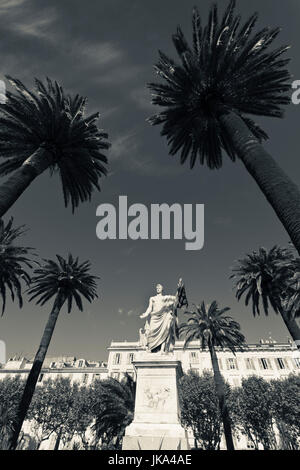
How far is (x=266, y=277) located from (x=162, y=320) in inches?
544

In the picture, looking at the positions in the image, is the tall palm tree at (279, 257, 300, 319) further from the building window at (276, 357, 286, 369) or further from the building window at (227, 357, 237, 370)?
the building window at (276, 357, 286, 369)

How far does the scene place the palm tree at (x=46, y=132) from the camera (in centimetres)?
975

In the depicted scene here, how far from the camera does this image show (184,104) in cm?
959

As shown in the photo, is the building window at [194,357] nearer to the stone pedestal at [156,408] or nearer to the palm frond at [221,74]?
the stone pedestal at [156,408]

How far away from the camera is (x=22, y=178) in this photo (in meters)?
8.48

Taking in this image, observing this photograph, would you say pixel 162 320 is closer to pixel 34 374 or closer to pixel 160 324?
pixel 160 324

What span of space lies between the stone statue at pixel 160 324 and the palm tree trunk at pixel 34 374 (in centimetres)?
968

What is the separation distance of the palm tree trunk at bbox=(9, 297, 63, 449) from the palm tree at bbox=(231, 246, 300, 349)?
553 inches

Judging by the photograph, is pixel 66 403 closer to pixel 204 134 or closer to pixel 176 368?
pixel 176 368

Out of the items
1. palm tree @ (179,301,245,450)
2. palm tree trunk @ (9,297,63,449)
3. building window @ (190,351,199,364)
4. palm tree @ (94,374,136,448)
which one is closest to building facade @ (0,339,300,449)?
building window @ (190,351,199,364)

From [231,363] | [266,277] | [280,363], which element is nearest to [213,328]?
[266,277]

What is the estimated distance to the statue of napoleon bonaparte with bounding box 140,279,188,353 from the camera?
862 cm

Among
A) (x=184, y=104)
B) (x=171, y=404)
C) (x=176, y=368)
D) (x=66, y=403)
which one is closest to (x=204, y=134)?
(x=184, y=104)
